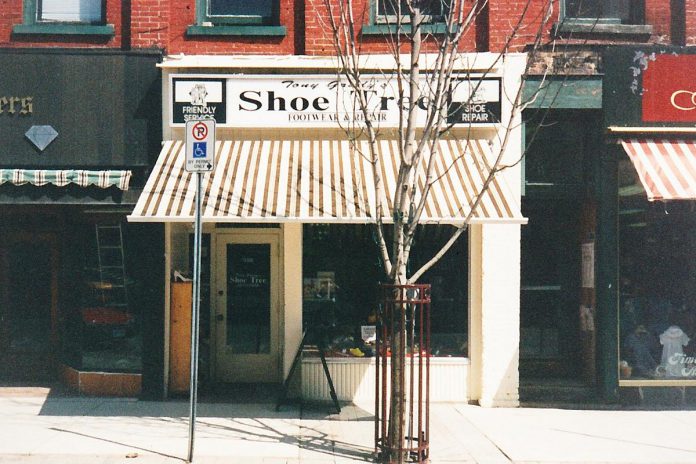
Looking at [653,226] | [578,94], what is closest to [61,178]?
[578,94]

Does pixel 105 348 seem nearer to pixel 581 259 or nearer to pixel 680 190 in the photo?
pixel 581 259

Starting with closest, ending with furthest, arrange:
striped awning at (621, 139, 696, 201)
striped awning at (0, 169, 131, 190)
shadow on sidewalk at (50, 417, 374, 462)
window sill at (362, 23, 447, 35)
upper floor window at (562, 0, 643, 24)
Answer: shadow on sidewalk at (50, 417, 374, 462), striped awning at (621, 139, 696, 201), striped awning at (0, 169, 131, 190), window sill at (362, 23, 447, 35), upper floor window at (562, 0, 643, 24)

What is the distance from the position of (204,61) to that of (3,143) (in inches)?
116

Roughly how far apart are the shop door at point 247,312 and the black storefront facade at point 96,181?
143 cm

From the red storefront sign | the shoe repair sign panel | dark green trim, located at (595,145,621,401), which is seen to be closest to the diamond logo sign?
the shoe repair sign panel

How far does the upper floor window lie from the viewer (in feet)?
35.1

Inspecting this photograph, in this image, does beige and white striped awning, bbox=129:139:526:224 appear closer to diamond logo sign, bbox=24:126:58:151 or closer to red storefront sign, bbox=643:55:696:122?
diamond logo sign, bbox=24:126:58:151

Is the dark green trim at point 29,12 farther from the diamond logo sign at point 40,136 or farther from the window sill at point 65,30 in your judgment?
the diamond logo sign at point 40,136

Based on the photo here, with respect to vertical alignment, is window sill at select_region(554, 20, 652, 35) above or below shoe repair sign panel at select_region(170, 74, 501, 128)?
above

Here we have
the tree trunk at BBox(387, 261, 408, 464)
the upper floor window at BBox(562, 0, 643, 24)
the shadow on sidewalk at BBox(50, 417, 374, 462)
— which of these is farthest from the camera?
the upper floor window at BBox(562, 0, 643, 24)

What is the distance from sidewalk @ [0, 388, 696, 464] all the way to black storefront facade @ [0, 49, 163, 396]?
73cm

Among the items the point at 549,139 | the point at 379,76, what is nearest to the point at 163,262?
the point at 379,76

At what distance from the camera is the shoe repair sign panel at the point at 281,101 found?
33.7 feet

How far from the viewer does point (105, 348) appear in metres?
10.6
